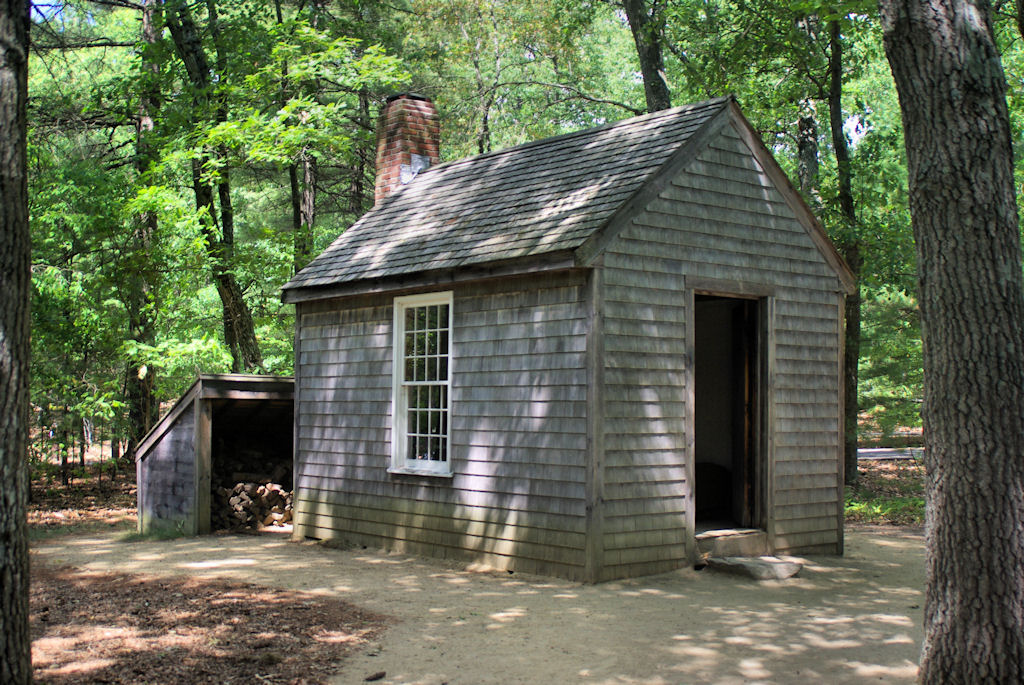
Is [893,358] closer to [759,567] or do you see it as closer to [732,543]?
[732,543]

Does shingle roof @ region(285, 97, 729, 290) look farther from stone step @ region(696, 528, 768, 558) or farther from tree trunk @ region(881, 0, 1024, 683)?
tree trunk @ region(881, 0, 1024, 683)

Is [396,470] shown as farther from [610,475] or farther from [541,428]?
[610,475]

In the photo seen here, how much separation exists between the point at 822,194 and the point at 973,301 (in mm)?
14343

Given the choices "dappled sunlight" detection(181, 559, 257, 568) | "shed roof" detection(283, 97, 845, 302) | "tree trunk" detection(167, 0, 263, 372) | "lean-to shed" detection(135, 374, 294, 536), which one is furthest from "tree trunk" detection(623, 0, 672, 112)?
"dappled sunlight" detection(181, 559, 257, 568)

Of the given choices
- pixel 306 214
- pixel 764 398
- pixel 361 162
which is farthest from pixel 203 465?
pixel 361 162

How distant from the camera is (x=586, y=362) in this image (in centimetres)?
869

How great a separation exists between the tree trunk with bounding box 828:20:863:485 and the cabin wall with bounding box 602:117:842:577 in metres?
6.84

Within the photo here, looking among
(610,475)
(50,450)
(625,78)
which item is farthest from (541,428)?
(625,78)

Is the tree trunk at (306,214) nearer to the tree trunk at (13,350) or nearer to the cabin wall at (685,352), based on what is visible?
the cabin wall at (685,352)

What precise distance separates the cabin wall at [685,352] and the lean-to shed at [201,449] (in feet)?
18.9

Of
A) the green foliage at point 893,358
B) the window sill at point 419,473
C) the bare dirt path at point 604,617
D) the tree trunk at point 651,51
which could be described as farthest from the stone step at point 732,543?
the green foliage at point 893,358

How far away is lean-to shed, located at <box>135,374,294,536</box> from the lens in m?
12.2

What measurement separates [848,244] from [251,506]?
11282 mm

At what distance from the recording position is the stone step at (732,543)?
31.2ft
